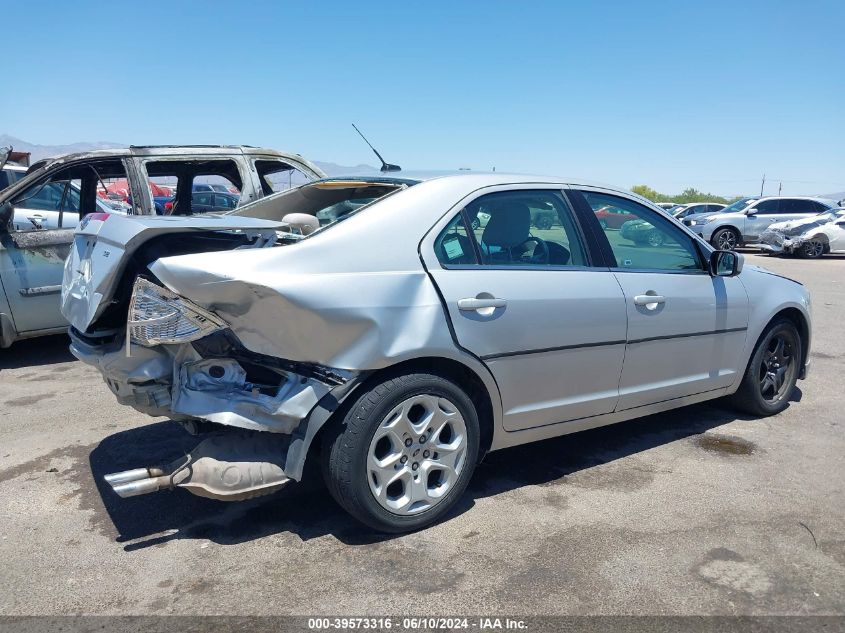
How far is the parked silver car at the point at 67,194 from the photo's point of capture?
620cm

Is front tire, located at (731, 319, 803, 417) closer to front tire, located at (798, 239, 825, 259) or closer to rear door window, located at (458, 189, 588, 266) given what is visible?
rear door window, located at (458, 189, 588, 266)

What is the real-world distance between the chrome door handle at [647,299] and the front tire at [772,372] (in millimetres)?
1248

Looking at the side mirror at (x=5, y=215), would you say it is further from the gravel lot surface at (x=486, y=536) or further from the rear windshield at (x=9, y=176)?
the gravel lot surface at (x=486, y=536)

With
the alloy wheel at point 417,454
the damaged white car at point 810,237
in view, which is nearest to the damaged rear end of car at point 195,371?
the alloy wheel at point 417,454

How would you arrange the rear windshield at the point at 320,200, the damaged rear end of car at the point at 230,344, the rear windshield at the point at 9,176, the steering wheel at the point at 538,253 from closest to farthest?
the damaged rear end of car at the point at 230,344, the steering wheel at the point at 538,253, the rear windshield at the point at 320,200, the rear windshield at the point at 9,176

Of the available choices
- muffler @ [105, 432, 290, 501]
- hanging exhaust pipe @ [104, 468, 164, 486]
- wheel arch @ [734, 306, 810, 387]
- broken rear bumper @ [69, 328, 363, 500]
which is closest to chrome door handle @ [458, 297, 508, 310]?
broken rear bumper @ [69, 328, 363, 500]

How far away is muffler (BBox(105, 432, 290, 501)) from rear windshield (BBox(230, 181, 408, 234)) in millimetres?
1447

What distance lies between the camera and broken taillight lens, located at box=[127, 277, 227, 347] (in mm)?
2965

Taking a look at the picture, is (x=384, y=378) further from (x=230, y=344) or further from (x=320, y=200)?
(x=320, y=200)

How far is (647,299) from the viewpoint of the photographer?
403 cm

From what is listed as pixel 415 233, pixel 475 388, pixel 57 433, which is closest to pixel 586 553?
pixel 475 388

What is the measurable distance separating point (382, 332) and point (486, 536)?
3.66ft

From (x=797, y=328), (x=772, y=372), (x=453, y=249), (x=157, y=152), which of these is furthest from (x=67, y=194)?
(x=797, y=328)

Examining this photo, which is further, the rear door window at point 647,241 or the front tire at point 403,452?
the rear door window at point 647,241
